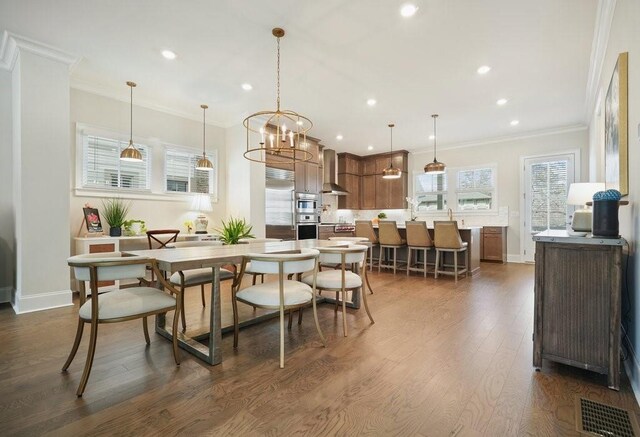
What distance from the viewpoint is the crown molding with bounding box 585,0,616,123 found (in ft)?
8.61

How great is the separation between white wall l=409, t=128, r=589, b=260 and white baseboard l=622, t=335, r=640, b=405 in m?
5.36

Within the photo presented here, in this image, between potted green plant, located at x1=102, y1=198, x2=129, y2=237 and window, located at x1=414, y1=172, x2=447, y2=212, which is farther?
window, located at x1=414, y1=172, x2=447, y2=212

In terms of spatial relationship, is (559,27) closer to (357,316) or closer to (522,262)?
(357,316)

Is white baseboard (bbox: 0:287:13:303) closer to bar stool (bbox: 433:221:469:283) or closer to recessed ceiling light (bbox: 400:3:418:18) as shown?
recessed ceiling light (bbox: 400:3:418:18)

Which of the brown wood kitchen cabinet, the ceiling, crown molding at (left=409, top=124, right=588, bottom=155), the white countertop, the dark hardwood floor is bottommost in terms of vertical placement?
the dark hardwood floor

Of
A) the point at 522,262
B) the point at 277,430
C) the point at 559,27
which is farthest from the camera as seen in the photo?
the point at 522,262

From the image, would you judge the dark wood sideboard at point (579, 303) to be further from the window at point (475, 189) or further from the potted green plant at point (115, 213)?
the window at point (475, 189)

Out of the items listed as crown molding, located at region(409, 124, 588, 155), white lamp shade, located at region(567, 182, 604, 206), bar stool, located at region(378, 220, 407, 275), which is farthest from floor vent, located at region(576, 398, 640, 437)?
crown molding, located at region(409, 124, 588, 155)

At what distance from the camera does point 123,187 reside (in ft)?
15.4

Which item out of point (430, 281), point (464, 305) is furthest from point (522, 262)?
point (464, 305)

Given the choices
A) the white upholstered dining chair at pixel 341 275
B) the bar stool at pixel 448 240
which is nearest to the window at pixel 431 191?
the bar stool at pixel 448 240

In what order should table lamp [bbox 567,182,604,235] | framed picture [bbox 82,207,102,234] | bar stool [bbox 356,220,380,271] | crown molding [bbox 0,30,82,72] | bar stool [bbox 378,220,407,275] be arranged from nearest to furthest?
table lamp [bbox 567,182,604,235]
crown molding [bbox 0,30,82,72]
framed picture [bbox 82,207,102,234]
bar stool [bbox 378,220,407,275]
bar stool [bbox 356,220,380,271]

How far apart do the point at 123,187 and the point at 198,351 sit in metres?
3.64

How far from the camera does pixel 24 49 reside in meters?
3.25
